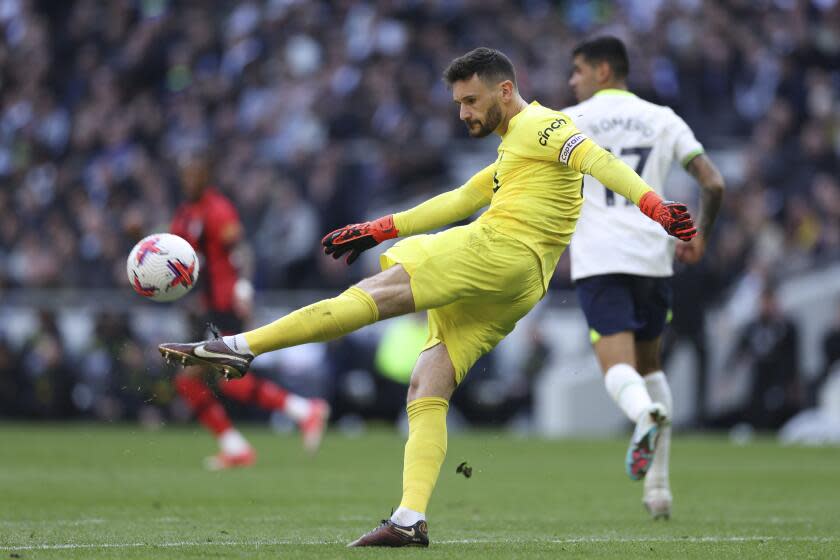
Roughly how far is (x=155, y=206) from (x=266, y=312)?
289 cm

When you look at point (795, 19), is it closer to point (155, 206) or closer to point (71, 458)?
point (155, 206)

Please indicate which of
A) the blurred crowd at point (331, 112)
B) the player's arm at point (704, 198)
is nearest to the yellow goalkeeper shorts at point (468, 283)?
the player's arm at point (704, 198)

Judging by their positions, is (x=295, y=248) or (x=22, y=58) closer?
(x=295, y=248)

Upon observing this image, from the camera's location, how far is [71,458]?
12547mm

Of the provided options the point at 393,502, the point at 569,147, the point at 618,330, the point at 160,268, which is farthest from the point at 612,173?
the point at 393,502

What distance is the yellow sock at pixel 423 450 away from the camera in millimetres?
5973

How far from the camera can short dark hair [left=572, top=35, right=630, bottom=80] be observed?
26.7ft

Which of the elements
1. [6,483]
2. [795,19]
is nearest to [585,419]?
[795,19]

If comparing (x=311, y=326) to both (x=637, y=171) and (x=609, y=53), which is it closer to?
(x=637, y=171)

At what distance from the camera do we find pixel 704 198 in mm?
7879

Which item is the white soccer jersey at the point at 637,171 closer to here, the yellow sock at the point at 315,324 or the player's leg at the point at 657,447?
Result: the player's leg at the point at 657,447

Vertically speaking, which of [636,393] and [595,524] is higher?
[636,393]

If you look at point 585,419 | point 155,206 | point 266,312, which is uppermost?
point 155,206

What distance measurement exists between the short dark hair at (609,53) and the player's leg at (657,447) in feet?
5.11
